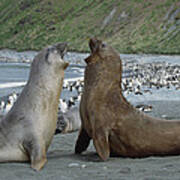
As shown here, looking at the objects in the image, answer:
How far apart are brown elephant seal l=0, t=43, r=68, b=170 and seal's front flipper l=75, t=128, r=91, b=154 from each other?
15.0 inches

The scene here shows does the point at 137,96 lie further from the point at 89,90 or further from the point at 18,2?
the point at 18,2

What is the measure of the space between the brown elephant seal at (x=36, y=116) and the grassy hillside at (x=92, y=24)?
4340 cm

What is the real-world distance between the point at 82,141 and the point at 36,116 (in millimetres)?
704

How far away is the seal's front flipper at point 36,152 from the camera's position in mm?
4301

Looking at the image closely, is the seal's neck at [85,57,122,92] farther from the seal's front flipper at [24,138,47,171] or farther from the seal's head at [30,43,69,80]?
the seal's front flipper at [24,138,47,171]

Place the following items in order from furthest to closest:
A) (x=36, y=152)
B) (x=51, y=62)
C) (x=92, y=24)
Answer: (x=92, y=24), (x=51, y=62), (x=36, y=152)

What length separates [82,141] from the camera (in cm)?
502

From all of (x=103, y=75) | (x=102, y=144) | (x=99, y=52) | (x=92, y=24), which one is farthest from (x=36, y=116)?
(x=92, y=24)

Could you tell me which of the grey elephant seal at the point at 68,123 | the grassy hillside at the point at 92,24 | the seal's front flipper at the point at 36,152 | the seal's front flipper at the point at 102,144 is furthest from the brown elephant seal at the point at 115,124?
the grassy hillside at the point at 92,24

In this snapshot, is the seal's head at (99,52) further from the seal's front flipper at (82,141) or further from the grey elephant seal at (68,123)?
the grey elephant seal at (68,123)

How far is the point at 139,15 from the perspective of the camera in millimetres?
72188

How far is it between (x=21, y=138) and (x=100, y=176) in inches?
47.6

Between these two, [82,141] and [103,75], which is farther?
[82,141]

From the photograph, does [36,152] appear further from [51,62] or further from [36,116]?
[51,62]
